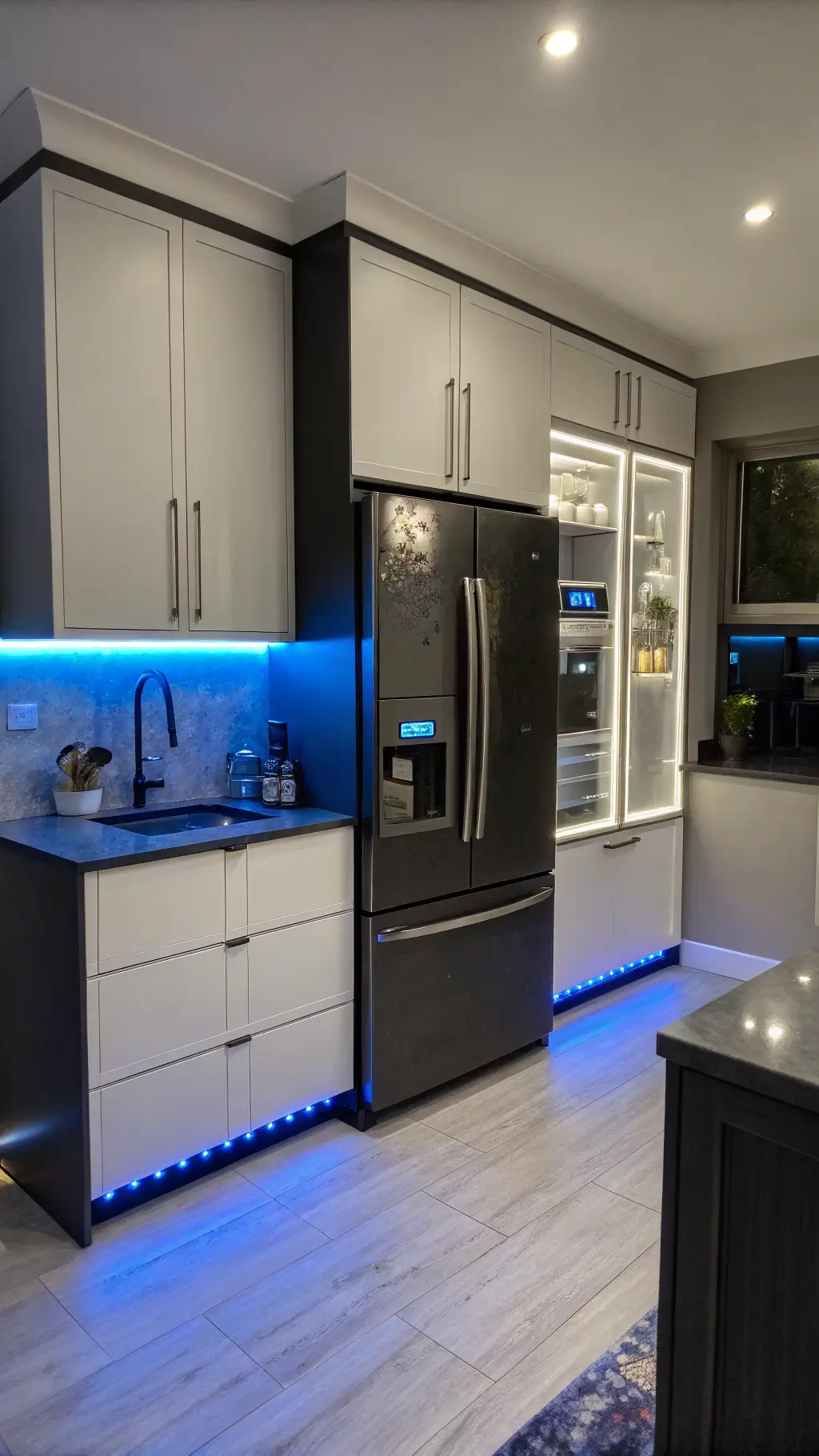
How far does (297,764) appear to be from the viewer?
3.01 m

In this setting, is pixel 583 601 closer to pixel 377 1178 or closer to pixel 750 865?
pixel 750 865

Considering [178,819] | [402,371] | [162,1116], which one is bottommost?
[162,1116]

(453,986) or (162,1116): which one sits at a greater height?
(453,986)

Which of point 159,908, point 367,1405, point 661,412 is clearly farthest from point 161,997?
point 661,412

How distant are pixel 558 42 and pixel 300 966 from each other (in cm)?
239

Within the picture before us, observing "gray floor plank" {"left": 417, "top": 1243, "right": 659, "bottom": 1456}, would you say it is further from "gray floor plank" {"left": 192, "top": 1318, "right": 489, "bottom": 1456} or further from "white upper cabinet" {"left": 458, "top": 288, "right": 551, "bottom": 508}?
"white upper cabinet" {"left": 458, "top": 288, "right": 551, "bottom": 508}

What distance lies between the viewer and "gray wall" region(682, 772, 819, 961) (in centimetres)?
389

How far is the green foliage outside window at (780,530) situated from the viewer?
420cm

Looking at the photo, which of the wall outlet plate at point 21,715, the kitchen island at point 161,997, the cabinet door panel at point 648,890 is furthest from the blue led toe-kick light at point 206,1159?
the cabinet door panel at point 648,890

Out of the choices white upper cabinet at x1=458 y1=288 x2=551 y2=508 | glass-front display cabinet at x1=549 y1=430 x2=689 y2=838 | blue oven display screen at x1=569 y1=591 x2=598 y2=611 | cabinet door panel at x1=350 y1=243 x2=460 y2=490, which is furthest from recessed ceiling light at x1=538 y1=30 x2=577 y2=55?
blue oven display screen at x1=569 y1=591 x2=598 y2=611

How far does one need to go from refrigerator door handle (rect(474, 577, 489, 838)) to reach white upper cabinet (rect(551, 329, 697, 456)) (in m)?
1.00

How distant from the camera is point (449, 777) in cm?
292

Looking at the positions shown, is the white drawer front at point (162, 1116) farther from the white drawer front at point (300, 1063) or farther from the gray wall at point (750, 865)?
the gray wall at point (750, 865)

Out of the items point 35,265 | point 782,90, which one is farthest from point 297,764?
point 782,90
